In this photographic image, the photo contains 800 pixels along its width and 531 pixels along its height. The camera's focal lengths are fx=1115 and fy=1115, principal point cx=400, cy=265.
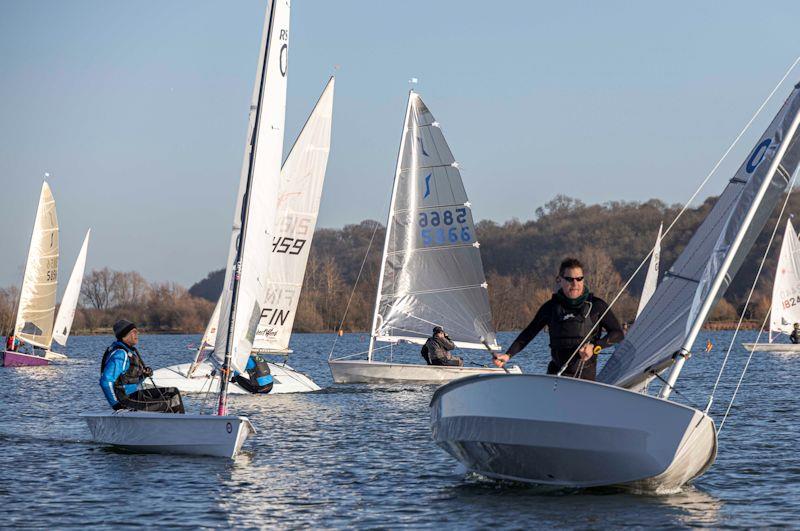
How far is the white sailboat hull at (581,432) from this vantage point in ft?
31.1

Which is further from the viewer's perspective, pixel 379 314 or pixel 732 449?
pixel 379 314

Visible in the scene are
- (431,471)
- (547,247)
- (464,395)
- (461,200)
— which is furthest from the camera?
(547,247)

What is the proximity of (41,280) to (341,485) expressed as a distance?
1340 inches

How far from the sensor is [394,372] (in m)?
25.9

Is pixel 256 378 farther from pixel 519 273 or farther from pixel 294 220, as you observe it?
pixel 519 273

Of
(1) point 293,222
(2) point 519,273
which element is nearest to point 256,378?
(1) point 293,222

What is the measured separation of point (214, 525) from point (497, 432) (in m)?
2.70

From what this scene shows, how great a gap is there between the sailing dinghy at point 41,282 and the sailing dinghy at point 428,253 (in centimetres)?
1901

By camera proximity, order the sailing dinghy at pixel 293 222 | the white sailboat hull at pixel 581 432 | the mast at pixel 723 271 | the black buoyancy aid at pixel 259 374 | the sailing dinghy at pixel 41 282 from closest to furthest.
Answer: the white sailboat hull at pixel 581 432
the mast at pixel 723 271
the black buoyancy aid at pixel 259 374
the sailing dinghy at pixel 293 222
the sailing dinghy at pixel 41 282

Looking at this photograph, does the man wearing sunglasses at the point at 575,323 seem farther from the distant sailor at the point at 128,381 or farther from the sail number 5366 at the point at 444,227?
the sail number 5366 at the point at 444,227

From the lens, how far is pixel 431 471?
13.0 m

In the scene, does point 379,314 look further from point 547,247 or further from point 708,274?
point 547,247

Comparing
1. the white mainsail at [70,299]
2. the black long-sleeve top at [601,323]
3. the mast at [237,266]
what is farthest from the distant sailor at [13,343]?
the black long-sleeve top at [601,323]

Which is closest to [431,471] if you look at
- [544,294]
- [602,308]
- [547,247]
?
[602,308]
